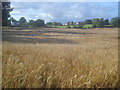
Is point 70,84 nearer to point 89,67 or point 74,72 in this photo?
point 74,72

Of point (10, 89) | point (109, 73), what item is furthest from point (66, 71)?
point (10, 89)

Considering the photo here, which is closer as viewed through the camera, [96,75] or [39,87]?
[39,87]

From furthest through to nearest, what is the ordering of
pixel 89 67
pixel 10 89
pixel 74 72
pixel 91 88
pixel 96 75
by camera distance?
pixel 89 67 → pixel 74 72 → pixel 96 75 → pixel 91 88 → pixel 10 89

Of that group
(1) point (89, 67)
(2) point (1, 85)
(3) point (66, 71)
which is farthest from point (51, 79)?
(1) point (89, 67)

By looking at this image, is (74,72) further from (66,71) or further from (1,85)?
(1,85)

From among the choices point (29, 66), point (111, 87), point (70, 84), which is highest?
point (29, 66)

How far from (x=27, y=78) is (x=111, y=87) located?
169 centimetres

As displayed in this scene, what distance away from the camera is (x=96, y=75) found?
2.21m

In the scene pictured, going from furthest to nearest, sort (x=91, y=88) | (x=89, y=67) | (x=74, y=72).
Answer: (x=89, y=67) → (x=74, y=72) → (x=91, y=88)

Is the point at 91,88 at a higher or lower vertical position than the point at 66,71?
lower

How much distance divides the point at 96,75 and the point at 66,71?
65cm

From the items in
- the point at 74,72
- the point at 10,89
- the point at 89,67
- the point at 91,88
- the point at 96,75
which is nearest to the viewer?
the point at 10,89

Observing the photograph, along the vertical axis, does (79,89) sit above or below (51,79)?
below

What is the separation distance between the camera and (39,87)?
1900 millimetres
